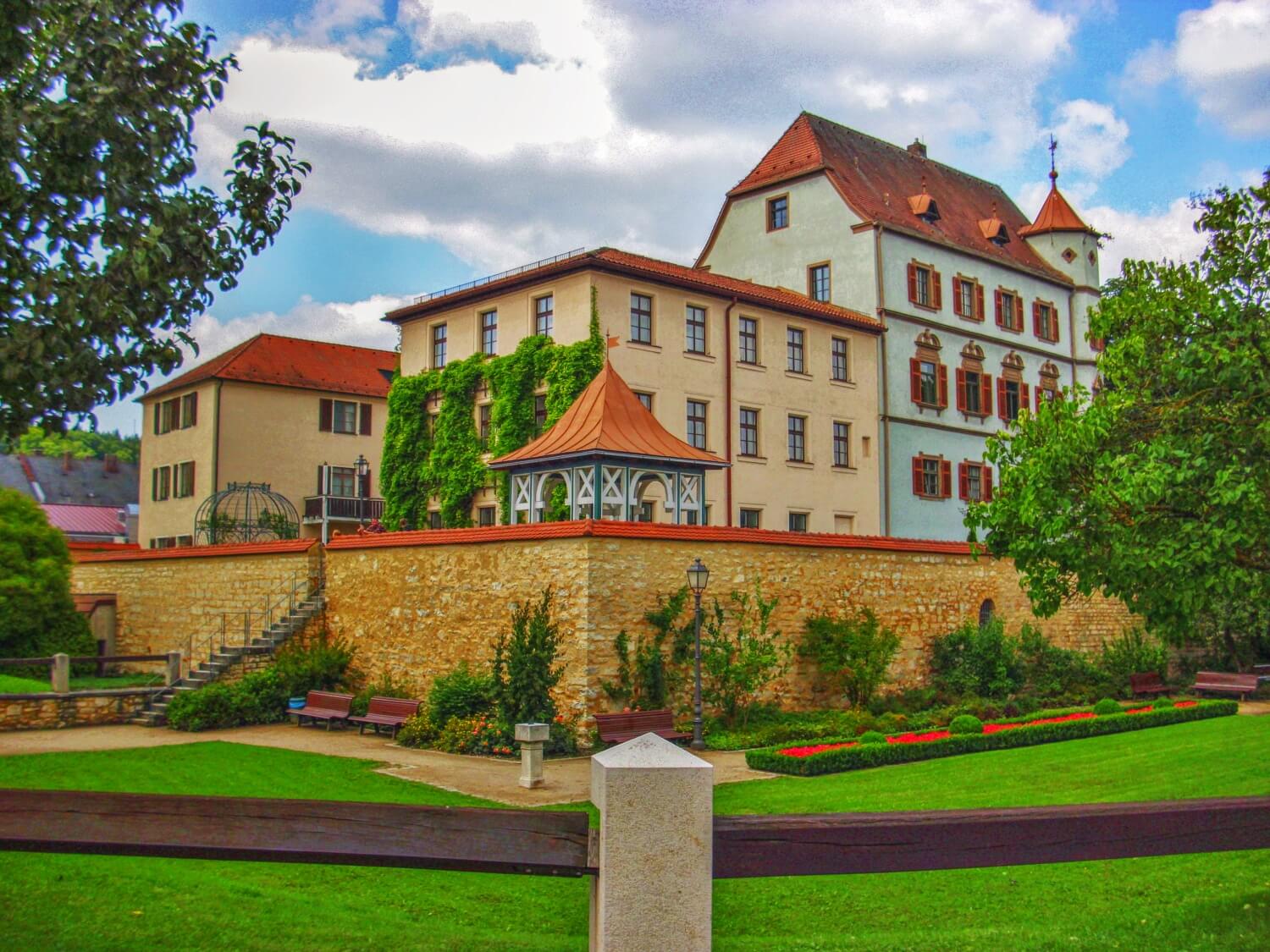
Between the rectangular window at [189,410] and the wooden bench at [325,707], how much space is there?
23826 mm

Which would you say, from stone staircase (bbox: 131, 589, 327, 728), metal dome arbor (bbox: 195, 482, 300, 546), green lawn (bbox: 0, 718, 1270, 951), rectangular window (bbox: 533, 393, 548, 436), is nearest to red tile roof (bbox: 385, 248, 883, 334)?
rectangular window (bbox: 533, 393, 548, 436)

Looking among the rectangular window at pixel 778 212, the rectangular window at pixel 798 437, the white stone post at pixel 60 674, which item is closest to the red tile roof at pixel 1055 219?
the rectangular window at pixel 778 212

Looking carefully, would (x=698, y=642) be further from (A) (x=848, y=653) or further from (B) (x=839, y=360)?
(B) (x=839, y=360)

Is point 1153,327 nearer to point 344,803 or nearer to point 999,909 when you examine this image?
point 999,909

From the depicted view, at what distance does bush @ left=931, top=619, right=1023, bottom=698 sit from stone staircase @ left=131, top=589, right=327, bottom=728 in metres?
13.6

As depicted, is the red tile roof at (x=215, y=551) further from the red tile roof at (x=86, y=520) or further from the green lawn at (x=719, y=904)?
the red tile roof at (x=86, y=520)

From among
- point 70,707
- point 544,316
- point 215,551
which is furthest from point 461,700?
point 544,316

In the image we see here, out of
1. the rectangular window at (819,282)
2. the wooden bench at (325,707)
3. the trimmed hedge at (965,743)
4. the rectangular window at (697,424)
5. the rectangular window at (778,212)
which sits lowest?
the trimmed hedge at (965,743)

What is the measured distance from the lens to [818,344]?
3553 centimetres

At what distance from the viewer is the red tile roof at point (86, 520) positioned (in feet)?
201

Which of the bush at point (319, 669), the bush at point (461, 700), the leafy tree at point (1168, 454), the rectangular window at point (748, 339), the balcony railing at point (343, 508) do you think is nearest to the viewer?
the leafy tree at point (1168, 454)

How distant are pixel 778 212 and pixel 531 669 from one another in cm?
2461

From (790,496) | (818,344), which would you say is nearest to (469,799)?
(790,496)

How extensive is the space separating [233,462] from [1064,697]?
29.5 metres
